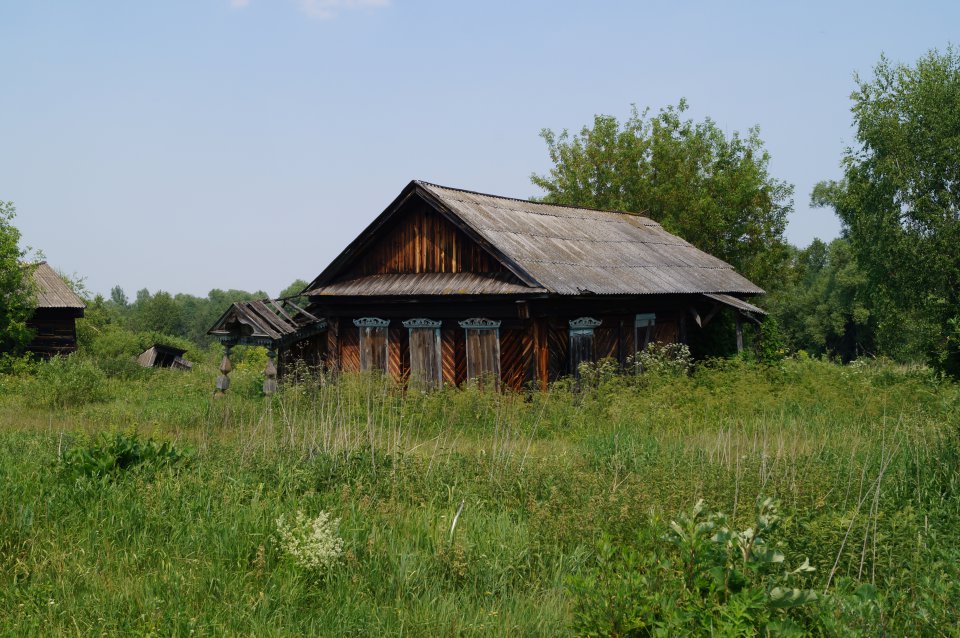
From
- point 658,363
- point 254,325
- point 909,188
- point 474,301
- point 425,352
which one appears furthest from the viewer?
point 909,188

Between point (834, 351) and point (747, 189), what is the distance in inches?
965

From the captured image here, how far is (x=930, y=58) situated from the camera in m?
28.0

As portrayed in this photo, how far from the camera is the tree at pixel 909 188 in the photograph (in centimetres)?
2639

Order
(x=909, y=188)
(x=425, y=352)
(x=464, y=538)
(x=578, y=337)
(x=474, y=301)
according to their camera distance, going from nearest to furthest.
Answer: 1. (x=464, y=538)
2. (x=474, y=301)
3. (x=578, y=337)
4. (x=425, y=352)
5. (x=909, y=188)

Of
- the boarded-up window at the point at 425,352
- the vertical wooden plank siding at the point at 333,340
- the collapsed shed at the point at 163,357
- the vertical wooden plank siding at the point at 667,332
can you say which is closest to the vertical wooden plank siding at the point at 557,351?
the boarded-up window at the point at 425,352

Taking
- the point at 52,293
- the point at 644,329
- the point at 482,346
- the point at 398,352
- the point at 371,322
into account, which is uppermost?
the point at 52,293

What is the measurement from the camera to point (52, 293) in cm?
2789

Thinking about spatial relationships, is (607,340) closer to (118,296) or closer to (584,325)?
(584,325)

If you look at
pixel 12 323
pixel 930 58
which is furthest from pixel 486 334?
pixel 930 58

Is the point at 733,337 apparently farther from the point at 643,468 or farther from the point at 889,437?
the point at 643,468

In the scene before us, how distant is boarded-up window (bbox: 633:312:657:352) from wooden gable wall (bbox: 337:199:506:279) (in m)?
4.16

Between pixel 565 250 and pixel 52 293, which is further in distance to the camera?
pixel 52 293

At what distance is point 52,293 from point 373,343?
1681cm

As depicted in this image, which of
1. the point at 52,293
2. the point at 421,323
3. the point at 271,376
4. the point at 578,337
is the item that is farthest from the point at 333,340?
the point at 52,293
